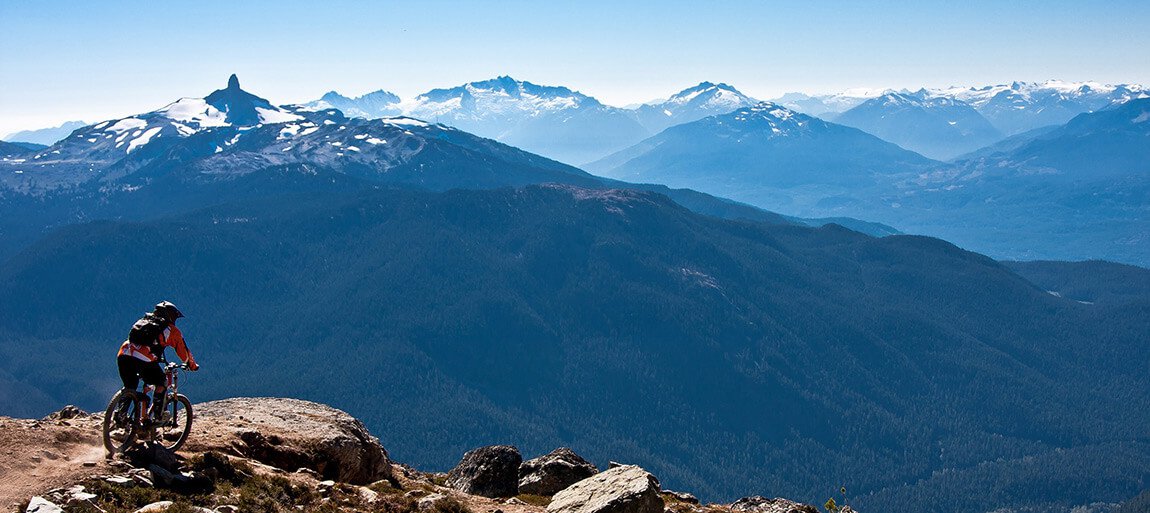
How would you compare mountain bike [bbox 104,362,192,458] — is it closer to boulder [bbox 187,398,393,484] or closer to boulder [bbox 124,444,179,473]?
boulder [bbox 124,444,179,473]

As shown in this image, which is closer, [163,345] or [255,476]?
[255,476]

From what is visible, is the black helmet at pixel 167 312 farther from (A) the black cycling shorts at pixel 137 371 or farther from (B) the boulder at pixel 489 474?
(B) the boulder at pixel 489 474

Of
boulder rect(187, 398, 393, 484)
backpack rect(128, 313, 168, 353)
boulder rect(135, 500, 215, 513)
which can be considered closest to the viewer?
boulder rect(135, 500, 215, 513)

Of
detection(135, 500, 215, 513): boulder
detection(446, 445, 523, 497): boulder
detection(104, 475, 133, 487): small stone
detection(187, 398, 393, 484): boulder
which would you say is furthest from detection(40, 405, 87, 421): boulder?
detection(446, 445, 523, 497): boulder

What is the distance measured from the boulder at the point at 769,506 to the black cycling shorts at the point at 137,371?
100 ft

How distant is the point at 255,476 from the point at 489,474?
55.8ft

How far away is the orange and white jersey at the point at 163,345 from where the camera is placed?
31406 mm

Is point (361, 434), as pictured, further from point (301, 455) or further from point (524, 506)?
point (524, 506)

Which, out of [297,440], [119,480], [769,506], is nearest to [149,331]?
[119,480]

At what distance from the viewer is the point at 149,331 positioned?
3148 cm

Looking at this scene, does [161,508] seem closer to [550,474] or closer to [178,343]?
[178,343]

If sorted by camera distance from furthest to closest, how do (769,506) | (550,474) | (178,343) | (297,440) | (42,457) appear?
(769,506) → (550,474) → (297,440) → (178,343) → (42,457)

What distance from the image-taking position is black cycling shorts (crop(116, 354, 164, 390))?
103ft

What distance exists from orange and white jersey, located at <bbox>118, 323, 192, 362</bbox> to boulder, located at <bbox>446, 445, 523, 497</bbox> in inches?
678
